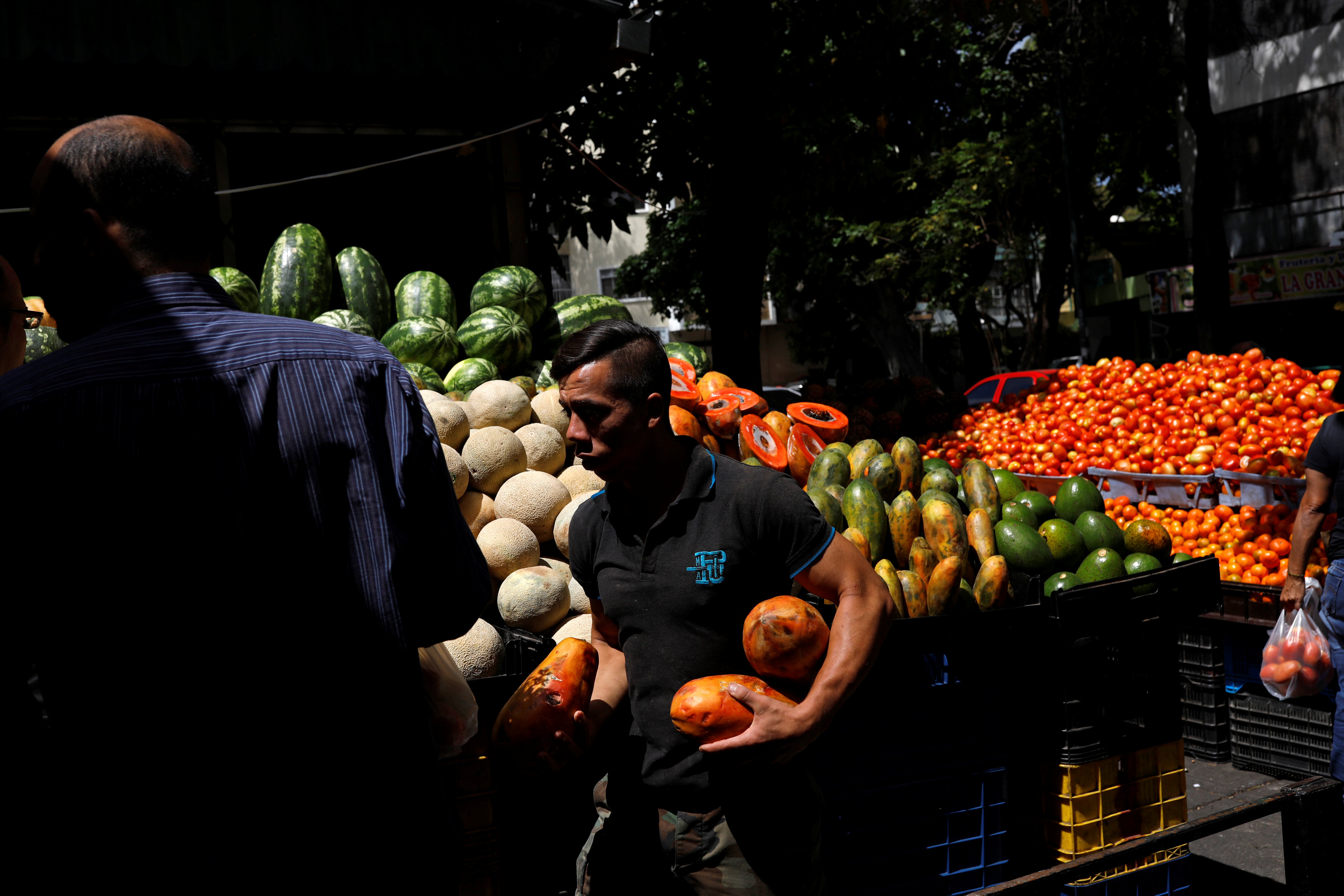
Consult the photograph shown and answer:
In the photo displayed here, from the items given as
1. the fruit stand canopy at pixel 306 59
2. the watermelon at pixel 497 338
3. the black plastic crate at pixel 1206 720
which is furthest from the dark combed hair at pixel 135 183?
the black plastic crate at pixel 1206 720

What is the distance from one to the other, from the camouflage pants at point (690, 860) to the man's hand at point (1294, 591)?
356 centimetres

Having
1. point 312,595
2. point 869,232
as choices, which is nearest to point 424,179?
point 312,595

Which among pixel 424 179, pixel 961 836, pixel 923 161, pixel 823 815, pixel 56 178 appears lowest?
pixel 961 836

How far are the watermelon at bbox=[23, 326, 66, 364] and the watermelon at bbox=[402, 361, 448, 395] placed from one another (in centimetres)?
172

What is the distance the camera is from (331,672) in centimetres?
140

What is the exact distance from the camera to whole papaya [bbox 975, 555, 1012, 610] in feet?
10.9

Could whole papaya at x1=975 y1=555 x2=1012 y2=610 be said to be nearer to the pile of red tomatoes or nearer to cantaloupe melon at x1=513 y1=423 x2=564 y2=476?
cantaloupe melon at x1=513 y1=423 x2=564 y2=476

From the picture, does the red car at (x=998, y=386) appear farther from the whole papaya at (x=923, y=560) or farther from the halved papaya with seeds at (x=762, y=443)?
the whole papaya at (x=923, y=560)

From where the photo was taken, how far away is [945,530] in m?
3.72

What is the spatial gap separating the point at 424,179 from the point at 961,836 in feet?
20.5

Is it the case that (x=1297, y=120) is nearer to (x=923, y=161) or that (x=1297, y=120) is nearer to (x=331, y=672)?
(x=923, y=161)

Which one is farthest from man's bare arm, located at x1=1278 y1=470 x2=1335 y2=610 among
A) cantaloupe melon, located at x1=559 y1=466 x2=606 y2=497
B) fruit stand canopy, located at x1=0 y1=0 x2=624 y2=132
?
fruit stand canopy, located at x1=0 y1=0 x2=624 y2=132

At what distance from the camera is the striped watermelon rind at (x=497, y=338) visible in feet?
19.8

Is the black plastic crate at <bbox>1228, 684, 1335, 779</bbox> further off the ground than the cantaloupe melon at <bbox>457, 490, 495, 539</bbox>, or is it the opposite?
the cantaloupe melon at <bbox>457, 490, 495, 539</bbox>
